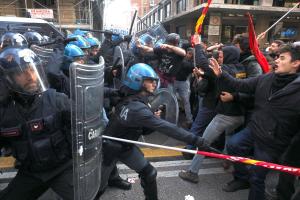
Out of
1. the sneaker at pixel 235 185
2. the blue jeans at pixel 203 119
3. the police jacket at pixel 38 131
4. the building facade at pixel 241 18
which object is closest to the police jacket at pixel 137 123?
the police jacket at pixel 38 131

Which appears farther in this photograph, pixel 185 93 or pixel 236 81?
pixel 185 93

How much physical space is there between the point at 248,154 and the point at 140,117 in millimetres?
1431

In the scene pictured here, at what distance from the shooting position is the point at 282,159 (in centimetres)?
274

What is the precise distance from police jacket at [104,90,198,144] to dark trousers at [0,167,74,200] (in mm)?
626

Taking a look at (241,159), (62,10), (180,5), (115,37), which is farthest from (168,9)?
(241,159)

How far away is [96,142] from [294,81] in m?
1.67

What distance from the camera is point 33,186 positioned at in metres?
2.18

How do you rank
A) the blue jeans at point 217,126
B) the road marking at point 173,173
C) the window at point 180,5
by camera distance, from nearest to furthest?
the blue jeans at point 217,126 < the road marking at point 173,173 < the window at point 180,5

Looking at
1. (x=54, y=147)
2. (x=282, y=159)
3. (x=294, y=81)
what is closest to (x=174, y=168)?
(x=282, y=159)

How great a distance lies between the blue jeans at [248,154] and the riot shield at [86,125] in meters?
1.47

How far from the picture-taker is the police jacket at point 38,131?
6.71 ft

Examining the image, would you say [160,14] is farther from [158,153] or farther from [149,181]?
[149,181]

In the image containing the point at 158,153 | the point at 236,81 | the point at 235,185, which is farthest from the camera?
the point at 158,153

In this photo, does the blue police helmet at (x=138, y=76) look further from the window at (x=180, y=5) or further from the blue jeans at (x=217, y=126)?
the window at (x=180, y=5)
